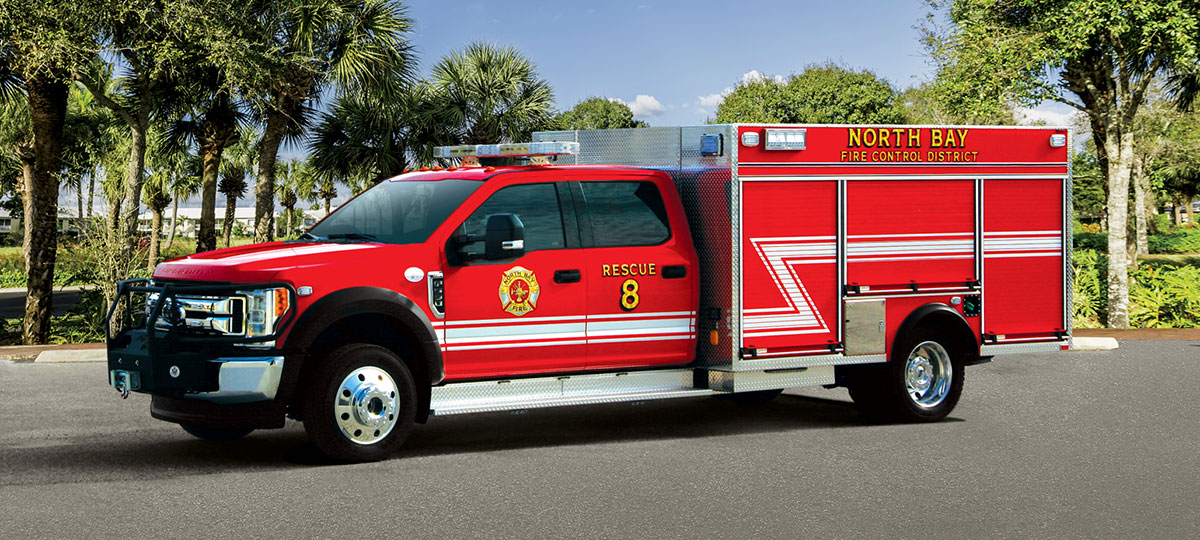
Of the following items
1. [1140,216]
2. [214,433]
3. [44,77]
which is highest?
[44,77]

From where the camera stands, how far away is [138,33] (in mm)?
19469

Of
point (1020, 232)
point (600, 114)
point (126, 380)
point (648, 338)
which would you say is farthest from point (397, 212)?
point (600, 114)

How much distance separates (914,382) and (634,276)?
9.15ft

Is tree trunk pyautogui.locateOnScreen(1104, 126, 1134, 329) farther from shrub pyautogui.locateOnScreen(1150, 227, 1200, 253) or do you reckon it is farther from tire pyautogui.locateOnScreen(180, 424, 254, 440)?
shrub pyautogui.locateOnScreen(1150, 227, 1200, 253)

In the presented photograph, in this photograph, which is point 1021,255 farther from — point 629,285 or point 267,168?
point 267,168

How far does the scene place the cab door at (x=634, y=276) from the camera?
9.43m

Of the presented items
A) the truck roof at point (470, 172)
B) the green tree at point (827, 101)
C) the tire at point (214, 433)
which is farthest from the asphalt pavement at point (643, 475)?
the green tree at point (827, 101)

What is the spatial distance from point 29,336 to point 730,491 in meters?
14.8

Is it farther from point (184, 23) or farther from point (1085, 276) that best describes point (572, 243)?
point (1085, 276)

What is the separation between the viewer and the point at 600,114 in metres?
93.6

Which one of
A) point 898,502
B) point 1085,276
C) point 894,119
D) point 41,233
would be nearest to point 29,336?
point 41,233

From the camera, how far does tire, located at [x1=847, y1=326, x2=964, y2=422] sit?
414 inches

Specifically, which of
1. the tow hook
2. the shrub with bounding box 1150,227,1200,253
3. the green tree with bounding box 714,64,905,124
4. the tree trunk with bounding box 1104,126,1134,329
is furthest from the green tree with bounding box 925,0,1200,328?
the shrub with bounding box 1150,227,1200,253

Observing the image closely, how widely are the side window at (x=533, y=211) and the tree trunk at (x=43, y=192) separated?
1242 cm
